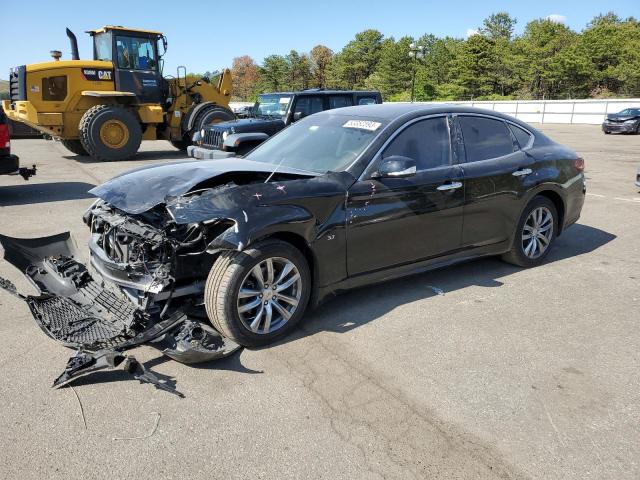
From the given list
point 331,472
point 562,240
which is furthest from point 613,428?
point 562,240

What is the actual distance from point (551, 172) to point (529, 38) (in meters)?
66.7

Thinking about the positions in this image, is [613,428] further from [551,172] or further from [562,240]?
[562,240]

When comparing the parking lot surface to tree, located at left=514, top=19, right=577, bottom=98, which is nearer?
the parking lot surface

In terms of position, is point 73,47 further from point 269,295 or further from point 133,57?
point 269,295

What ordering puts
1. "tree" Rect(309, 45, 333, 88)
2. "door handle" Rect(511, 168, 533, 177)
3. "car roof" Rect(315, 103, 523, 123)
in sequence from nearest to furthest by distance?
"car roof" Rect(315, 103, 523, 123) → "door handle" Rect(511, 168, 533, 177) → "tree" Rect(309, 45, 333, 88)

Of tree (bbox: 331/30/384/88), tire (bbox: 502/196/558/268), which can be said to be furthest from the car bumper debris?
tree (bbox: 331/30/384/88)

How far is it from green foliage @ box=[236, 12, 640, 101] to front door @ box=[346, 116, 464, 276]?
1658 inches

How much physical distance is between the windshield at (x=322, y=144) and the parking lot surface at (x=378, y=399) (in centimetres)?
121

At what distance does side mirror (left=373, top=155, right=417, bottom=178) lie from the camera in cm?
394

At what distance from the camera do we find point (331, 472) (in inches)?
95.5

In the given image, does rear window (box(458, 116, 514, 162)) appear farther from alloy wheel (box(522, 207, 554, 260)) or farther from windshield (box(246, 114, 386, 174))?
windshield (box(246, 114, 386, 174))

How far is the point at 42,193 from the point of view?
941cm

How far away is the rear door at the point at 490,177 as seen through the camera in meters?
4.70

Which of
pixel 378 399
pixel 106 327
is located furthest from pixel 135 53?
pixel 378 399
